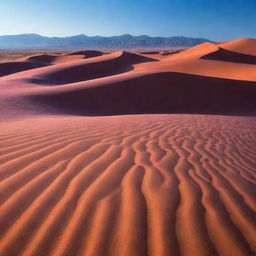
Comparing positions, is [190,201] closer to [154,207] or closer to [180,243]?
[154,207]

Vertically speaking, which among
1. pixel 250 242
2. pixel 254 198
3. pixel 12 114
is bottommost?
pixel 12 114

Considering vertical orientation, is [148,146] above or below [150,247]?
below

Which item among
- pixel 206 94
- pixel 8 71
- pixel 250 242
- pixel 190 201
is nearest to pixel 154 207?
pixel 190 201

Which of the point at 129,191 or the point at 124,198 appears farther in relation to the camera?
the point at 129,191

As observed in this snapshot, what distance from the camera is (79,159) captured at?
2990mm

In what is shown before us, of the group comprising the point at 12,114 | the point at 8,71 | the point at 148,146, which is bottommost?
the point at 8,71

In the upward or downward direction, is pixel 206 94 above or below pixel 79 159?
below

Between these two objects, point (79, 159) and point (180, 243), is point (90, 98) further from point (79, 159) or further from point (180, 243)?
point (180, 243)

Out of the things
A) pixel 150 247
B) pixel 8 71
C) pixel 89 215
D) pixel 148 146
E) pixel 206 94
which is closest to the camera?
pixel 150 247

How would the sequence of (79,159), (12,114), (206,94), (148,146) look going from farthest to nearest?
1. (206,94)
2. (12,114)
3. (148,146)
4. (79,159)

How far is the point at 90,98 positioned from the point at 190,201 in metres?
9.48

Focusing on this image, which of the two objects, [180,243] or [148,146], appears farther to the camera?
[148,146]

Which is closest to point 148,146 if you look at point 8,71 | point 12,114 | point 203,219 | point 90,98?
point 203,219

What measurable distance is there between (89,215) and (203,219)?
0.87 metres
